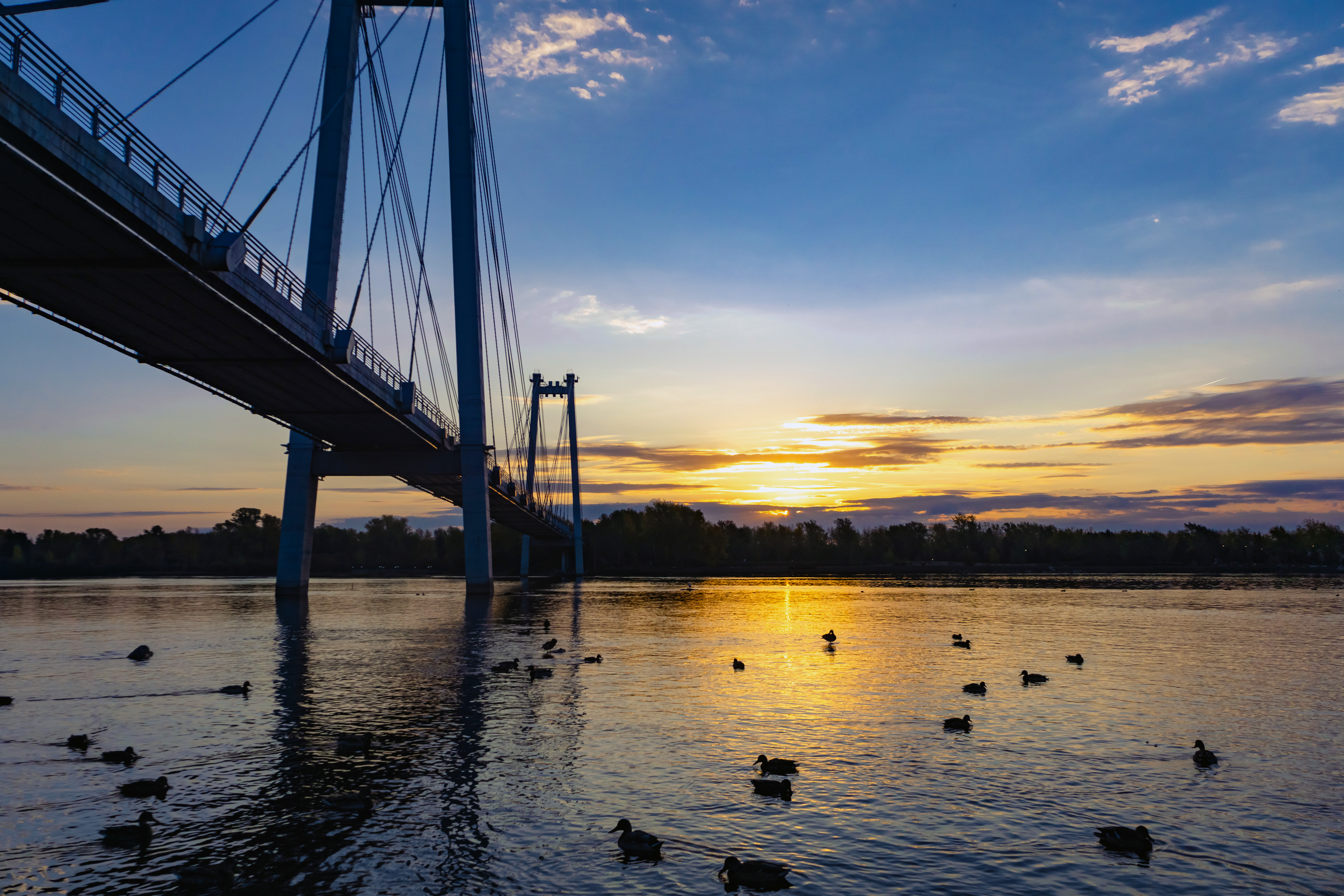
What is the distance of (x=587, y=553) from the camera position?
606 feet

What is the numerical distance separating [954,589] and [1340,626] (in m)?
53.6

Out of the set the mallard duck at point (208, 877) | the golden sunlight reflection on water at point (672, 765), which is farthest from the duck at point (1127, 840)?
the mallard duck at point (208, 877)

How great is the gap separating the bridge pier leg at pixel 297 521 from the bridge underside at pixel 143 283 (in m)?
11.8

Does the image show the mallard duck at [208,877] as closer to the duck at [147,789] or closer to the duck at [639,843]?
the duck at [147,789]

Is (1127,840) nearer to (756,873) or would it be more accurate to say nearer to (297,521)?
(756,873)

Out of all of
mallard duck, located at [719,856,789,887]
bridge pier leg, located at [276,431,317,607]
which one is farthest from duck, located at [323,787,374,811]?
bridge pier leg, located at [276,431,317,607]

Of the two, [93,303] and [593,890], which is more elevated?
[93,303]

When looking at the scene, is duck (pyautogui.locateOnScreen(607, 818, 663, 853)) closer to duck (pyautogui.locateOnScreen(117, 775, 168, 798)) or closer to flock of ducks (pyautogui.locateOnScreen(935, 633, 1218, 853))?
flock of ducks (pyautogui.locateOnScreen(935, 633, 1218, 853))

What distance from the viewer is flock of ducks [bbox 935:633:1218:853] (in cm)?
1105

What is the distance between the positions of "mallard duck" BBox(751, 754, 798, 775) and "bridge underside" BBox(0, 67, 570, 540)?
18085 mm

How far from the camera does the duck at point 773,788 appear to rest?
1319cm

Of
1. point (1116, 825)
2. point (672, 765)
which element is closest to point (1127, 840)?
point (1116, 825)

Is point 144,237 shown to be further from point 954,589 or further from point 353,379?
point 954,589

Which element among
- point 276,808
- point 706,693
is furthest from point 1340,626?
point 276,808
